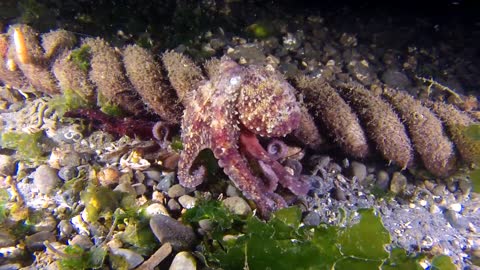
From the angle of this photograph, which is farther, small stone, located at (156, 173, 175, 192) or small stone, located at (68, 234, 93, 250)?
small stone, located at (156, 173, 175, 192)

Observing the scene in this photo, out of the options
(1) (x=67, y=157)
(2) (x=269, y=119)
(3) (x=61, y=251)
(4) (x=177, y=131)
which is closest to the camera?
(3) (x=61, y=251)

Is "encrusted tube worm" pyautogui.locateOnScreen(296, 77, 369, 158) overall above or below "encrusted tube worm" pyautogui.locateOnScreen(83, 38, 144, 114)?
below

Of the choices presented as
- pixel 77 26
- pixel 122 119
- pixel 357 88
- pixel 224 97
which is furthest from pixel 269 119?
pixel 77 26

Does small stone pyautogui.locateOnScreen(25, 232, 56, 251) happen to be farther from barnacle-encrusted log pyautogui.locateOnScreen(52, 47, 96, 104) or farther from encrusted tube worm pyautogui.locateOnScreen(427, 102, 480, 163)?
encrusted tube worm pyautogui.locateOnScreen(427, 102, 480, 163)

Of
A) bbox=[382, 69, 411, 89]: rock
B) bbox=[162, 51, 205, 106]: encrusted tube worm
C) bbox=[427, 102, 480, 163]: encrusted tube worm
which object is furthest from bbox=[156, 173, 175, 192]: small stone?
bbox=[382, 69, 411, 89]: rock

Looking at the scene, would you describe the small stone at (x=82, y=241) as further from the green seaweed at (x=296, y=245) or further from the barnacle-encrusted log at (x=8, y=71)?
the barnacle-encrusted log at (x=8, y=71)

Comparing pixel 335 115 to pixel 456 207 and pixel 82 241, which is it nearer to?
pixel 456 207

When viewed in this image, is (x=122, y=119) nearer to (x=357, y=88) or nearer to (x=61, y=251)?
(x=61, y=251)

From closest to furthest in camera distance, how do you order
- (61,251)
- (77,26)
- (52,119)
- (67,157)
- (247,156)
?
(61,251) < (247,156) < (67,157) < (52,119) < (77,26)
